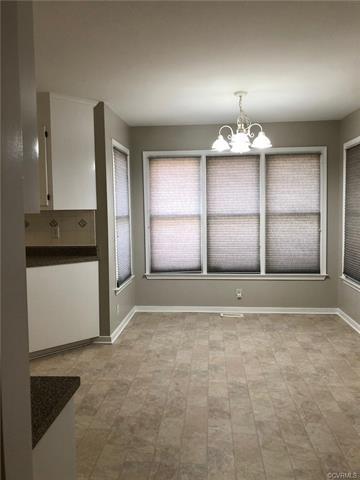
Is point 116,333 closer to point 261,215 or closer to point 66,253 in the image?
point 66,253

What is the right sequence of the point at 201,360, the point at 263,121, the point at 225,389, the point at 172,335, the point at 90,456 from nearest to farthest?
the point at 90,456, the point at 225,389, the point at 201,360, the point at 172,335, the point at 263,121

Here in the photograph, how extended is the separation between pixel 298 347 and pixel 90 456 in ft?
8.73

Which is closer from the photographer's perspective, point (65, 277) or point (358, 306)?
point (65, 277)

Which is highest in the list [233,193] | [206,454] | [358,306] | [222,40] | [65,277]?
[222,40]

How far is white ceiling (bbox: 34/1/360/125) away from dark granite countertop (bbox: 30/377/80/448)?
1936 mm

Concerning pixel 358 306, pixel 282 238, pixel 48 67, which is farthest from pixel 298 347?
pixel 48 67

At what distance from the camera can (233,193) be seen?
5.89 m

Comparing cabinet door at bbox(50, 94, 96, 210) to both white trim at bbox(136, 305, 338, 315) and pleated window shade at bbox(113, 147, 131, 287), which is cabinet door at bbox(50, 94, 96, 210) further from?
white trim at bbox(136, 305, 338, 315)

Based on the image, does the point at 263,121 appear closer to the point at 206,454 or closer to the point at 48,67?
the point at 48,67

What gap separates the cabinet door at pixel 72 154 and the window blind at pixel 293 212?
98.6 inches

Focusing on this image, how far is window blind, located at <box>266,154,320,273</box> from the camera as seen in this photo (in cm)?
579

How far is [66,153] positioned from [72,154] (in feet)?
0.22

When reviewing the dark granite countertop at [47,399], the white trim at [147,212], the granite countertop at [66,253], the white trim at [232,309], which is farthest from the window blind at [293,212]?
the dark granite countertop at [47,399]

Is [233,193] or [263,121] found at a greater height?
[263,121]
